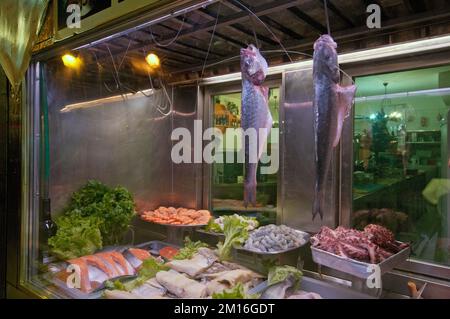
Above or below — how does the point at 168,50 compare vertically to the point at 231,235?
above

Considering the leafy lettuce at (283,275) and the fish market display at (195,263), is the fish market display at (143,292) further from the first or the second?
the leafy lettuce at (283,275)

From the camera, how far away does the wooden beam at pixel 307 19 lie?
2.28 m

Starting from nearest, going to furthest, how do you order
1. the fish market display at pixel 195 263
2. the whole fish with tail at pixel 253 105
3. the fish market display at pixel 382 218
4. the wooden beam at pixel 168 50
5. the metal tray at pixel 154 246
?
1. the whole fish with tail at pixel 253 105
2. the fish market display at pixel 195 263
3. the fish market display at pixel 382 218
4. the metal tray at pixel 154 246
5. the wooden beam at pixel 168 50

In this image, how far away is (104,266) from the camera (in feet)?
7.84

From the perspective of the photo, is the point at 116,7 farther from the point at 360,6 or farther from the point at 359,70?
the point at 359,70

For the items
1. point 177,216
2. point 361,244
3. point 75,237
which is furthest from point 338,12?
point 75,237

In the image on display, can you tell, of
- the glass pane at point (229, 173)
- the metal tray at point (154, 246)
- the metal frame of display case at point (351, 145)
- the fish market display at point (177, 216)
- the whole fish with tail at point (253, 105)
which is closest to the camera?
the whole fish with tail at point (253, 105)

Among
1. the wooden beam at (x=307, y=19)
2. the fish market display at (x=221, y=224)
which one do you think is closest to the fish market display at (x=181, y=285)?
the fish market display at (x=221, y=224)

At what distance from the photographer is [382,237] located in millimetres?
2133

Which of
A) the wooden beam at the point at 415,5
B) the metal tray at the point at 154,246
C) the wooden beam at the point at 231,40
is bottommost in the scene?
the metal tray at the point at 154,246

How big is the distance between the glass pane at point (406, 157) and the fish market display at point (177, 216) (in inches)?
57.3

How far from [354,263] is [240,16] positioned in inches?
69.8

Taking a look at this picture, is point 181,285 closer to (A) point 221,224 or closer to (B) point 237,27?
(A) point 221,224

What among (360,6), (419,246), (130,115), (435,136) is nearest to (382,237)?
(419,246)
